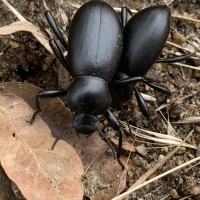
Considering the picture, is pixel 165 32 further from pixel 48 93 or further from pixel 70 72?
pixel 48 93

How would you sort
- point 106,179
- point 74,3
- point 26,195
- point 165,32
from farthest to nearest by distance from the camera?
point 74,3
point 165,32
point 106,179
point 26,195

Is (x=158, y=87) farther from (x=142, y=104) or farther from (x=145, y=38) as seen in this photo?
(x=145, y=38)

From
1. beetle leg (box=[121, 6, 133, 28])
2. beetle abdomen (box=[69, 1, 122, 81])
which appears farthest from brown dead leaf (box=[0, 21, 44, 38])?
beetle leg (box=[121, 6, 133, 28])

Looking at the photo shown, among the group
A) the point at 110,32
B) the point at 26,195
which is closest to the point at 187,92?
the point at 110,32

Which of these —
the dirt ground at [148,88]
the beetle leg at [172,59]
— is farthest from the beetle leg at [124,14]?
the beetle leg at [172,59]

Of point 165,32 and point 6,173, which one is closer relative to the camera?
point 6,173

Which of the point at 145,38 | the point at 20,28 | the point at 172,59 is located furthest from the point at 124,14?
the point at 20,28
